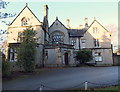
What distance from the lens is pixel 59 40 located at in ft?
118

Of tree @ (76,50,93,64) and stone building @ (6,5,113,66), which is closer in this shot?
stone building @ (6,5,113,66)

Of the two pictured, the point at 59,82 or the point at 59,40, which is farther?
the point at 59,40

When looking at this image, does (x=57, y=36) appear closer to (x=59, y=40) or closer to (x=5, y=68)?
(x=59, y=40)

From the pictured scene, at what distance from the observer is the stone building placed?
93.7ft

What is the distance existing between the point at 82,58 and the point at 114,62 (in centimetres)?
1206

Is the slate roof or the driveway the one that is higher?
the slate roof

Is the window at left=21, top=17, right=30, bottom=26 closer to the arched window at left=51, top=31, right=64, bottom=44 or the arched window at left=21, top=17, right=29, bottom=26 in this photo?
the arched window at left=21, top=17, right=29, bottom=26

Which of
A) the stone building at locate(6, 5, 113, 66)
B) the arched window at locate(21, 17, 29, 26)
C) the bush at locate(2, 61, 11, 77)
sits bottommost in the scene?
the bush at locate(2, 61, 11, 77)

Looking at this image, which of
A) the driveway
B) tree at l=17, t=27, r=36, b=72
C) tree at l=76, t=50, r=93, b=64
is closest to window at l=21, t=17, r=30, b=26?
tree at l=17, t=27, r=36, b=72

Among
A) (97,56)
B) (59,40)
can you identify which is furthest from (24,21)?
(97,56)

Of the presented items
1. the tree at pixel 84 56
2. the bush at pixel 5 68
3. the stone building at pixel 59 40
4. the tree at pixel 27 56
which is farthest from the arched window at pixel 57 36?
the bush at pixel 5 68

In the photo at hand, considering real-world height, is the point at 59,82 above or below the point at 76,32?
below

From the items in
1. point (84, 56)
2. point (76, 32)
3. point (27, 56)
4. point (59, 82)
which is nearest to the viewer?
point (59, 82)

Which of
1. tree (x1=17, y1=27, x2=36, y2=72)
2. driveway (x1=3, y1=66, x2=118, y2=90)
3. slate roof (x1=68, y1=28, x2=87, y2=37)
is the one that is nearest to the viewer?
driveway (x1=3, y1=66, x2=118, y2=90)
